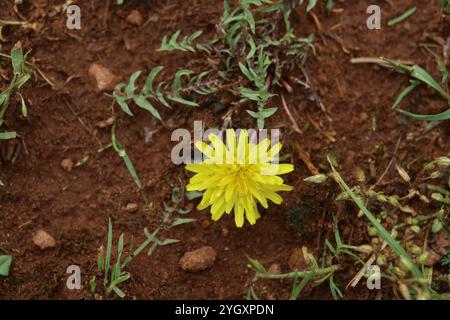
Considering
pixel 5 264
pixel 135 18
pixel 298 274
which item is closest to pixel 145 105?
pixel 135 18

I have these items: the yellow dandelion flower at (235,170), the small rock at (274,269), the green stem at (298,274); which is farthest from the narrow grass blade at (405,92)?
the small rock at (274,269)

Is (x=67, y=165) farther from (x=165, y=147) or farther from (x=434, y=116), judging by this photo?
(x=434, y=116)

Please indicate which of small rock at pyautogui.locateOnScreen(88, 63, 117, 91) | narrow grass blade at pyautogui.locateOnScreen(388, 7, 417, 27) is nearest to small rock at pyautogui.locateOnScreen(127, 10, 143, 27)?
small rock at pyautogui.locateOnScreen(88, 63, 117, 91)

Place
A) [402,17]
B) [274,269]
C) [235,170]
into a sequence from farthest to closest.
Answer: [402,17] → [274,269] → [235,170]

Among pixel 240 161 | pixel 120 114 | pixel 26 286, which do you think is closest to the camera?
pixel 240 161

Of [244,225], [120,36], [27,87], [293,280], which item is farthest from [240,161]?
[27,87]

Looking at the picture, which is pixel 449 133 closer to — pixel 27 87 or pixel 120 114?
pixel 120 114
